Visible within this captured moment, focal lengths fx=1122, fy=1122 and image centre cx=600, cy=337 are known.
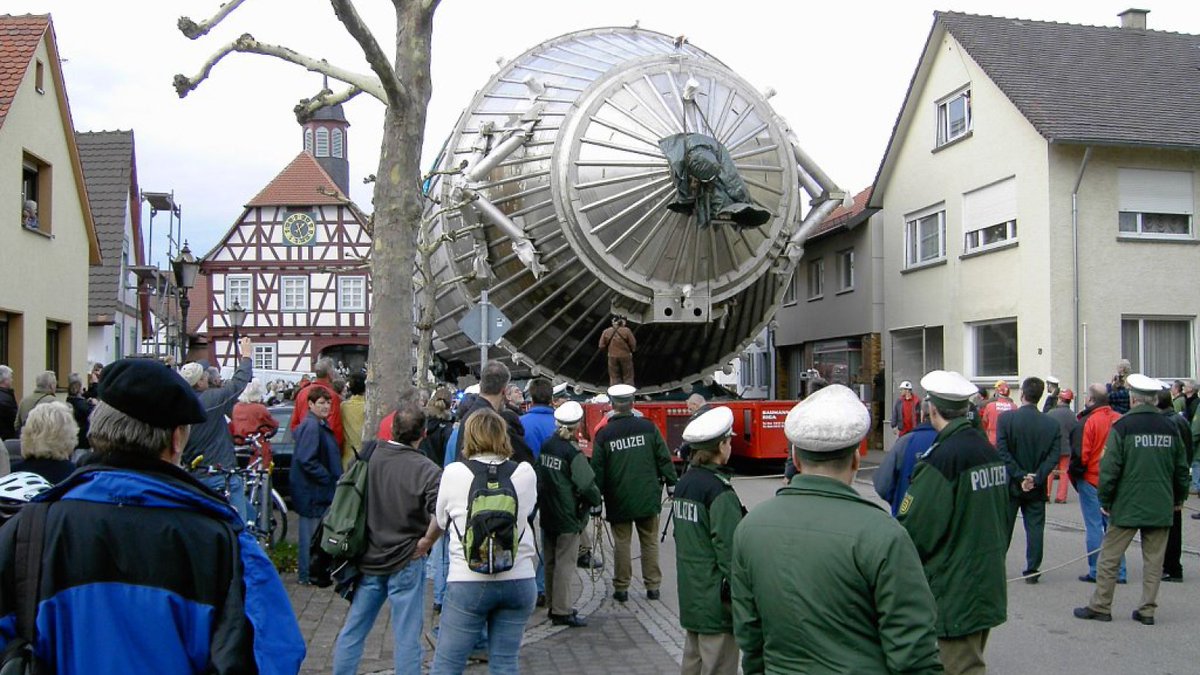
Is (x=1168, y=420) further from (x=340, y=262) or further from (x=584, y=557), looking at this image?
(x=340, y=262)

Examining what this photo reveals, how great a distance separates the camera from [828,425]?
3211mm

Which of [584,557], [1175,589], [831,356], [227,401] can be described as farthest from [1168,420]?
[831,356]

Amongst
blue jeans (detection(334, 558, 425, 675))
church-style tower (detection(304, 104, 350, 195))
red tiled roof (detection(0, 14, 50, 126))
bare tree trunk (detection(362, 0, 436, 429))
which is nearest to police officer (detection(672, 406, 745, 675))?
blue jeans (detection(334, 558, 425, 675))

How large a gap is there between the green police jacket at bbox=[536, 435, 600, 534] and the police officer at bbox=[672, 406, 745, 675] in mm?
2675

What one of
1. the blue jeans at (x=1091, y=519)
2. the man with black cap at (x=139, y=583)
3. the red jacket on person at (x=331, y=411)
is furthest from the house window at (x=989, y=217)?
the man with black cap at (x=139, y=583)

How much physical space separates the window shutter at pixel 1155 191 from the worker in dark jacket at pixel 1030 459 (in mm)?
11402

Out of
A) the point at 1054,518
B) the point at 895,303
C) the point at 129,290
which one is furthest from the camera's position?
the point at 129,290

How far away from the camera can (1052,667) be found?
22.3ft

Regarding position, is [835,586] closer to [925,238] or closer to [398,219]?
[398,219]

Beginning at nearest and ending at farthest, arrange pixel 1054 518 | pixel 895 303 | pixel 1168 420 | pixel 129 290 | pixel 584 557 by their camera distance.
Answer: pixel 1168 420
pixel 584 557
pixel 1054 518
pixel 895 303
pixel 129 290

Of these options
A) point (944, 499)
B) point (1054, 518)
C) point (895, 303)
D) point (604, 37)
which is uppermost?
point (604, 37)

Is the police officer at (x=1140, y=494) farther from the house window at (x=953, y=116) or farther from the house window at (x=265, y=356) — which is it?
the house window at (x=265, y=356)

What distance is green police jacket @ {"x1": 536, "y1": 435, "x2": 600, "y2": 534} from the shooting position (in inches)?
320

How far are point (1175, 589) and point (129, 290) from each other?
31.4m
